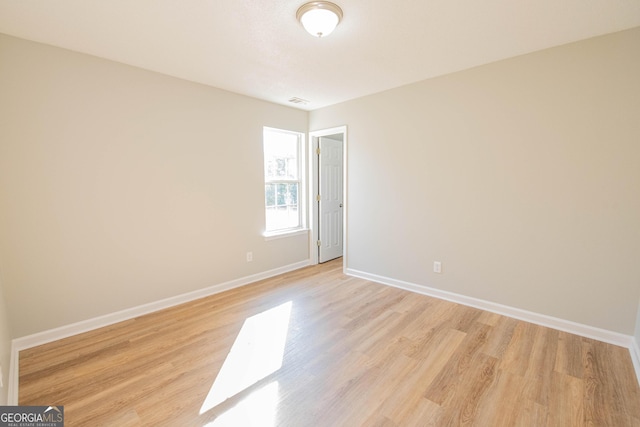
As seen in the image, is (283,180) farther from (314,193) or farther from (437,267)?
(437,267)

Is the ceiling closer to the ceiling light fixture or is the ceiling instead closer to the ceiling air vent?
the ceiling light fixture

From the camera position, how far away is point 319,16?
186 cm

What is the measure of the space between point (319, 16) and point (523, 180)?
2256mm

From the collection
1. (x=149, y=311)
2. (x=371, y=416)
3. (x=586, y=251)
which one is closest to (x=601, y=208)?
(x=586, y=251)

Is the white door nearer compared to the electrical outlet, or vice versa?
the electrical outlet

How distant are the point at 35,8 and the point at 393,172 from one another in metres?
3.32

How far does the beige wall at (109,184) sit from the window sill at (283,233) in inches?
Result: 16.9

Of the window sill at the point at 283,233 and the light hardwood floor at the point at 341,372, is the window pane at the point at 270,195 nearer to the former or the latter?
the window sill at the point at 283,233

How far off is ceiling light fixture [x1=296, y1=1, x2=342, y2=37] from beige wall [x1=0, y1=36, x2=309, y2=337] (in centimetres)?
177

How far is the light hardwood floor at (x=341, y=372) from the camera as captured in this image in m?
1.62

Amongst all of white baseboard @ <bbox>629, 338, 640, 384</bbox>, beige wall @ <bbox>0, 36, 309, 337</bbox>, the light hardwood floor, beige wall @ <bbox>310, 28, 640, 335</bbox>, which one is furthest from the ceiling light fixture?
white baseboard @ <bbox>629, 338, 640, 384</bbox>

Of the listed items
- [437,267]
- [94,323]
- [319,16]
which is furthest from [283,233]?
[319,16]

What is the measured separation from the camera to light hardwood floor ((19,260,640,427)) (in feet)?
5.33

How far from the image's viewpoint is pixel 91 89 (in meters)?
2.49
